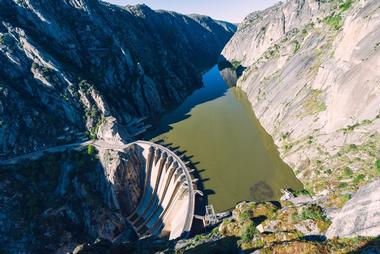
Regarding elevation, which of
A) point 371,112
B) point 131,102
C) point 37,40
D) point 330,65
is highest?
point 37,40

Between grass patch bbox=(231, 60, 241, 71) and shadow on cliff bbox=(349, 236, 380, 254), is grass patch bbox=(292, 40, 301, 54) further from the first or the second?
shadow on cliff bbox=(349, 236, 380, 254)

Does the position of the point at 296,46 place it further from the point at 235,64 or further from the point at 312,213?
the point at 312,213

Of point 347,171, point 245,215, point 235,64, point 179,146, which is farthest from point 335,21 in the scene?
point 235,64

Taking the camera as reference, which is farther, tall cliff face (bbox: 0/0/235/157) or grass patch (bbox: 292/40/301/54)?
grass patch (bbox: 292/40/301/54)

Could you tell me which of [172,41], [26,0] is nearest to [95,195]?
[26,0]

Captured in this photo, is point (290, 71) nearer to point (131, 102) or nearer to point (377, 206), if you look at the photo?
point (131, 102)

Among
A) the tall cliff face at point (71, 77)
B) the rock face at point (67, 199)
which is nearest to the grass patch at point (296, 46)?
the tall cliff face at point (71, 77)

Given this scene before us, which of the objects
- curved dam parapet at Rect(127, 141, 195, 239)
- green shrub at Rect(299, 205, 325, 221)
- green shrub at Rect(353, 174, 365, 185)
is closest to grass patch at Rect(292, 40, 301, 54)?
curved dam parapet at Rect(127, 141, 195, 239)
